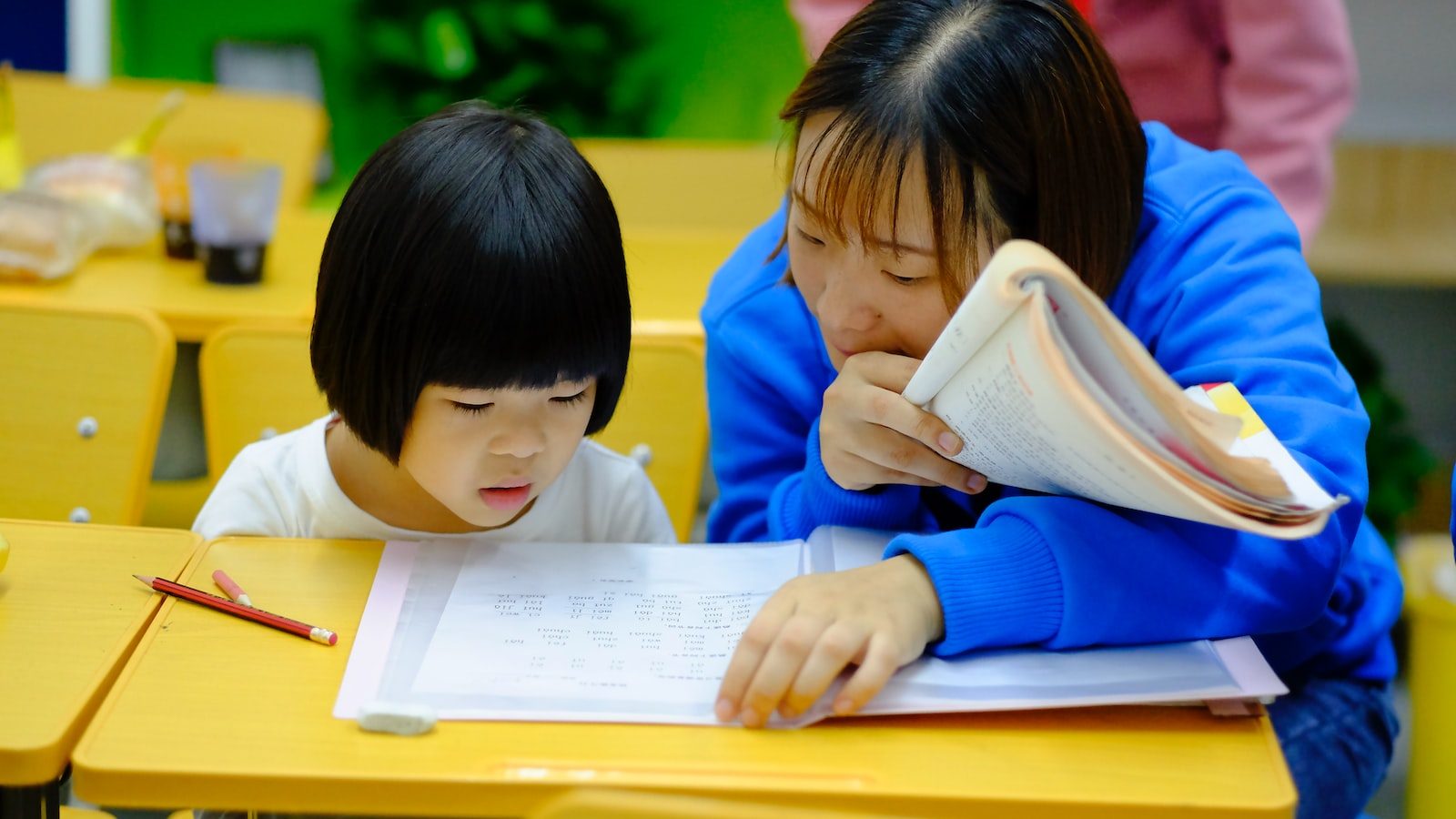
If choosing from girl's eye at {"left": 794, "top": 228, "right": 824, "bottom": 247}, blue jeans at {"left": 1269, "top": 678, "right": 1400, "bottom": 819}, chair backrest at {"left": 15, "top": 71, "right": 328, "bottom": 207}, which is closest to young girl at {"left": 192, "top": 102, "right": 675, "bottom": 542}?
girl's eye at {"left": 794, "top": 228, "right": 824, "bottom": 247}

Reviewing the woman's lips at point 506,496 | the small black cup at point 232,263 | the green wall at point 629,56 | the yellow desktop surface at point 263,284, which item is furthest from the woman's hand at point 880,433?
the green wall at point 629,56

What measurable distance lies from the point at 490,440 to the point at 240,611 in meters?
0.22

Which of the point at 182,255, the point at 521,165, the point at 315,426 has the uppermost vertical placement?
the point at 521,165

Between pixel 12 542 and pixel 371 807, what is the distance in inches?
18.3

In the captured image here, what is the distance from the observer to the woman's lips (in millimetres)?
1110

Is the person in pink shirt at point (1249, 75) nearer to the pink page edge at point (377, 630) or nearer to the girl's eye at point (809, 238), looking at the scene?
the girl's eye at point (809, 238)

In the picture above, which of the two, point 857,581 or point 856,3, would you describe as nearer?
point 857,581

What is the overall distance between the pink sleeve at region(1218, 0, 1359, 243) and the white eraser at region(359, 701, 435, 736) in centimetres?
146

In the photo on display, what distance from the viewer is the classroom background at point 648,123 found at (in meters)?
2.19

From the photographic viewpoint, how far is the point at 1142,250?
111 cm

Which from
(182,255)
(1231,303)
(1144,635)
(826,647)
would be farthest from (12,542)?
(182,255)

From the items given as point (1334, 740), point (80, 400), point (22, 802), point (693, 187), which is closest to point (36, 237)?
point (80, 400)

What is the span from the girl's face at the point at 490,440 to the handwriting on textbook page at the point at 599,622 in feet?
0.16

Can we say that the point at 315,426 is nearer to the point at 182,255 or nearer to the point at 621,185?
the point at 182,255
